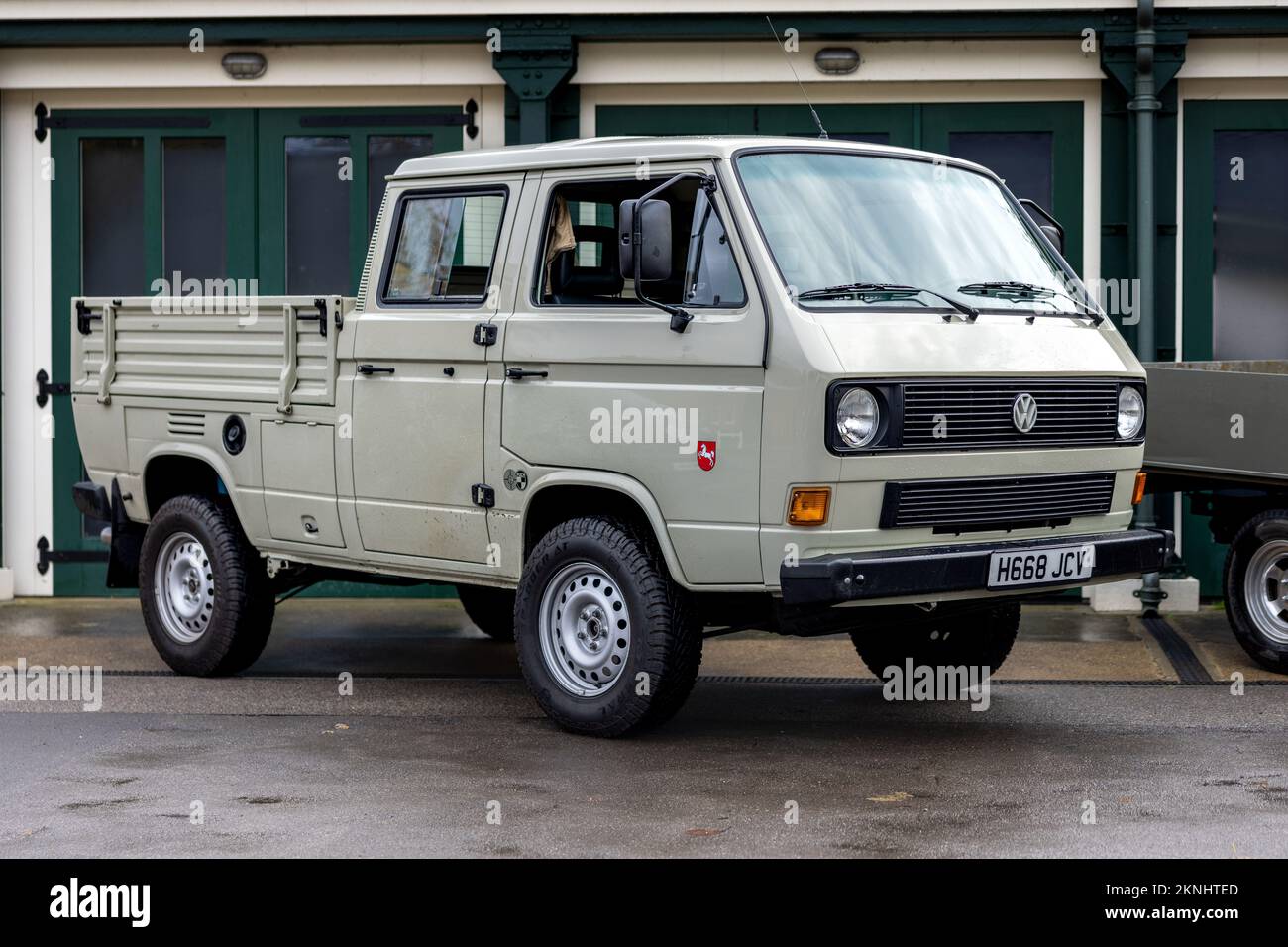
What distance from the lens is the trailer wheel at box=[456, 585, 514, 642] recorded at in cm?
1047

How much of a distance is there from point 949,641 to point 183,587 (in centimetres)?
380

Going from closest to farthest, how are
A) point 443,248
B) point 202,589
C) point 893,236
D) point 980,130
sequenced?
1. point 893,236
2. point 443,248
3. point 202,589
4. point 980,130

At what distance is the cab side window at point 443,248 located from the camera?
26.9 feet

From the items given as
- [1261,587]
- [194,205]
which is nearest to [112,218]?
[194,205]

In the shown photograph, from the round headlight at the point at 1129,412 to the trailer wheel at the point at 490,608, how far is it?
3834 mm

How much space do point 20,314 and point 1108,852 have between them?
30.4ft

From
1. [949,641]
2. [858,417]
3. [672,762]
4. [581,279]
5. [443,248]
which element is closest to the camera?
[858,417]

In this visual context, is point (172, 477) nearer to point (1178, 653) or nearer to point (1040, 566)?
point (1040, 566)

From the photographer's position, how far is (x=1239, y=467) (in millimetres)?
9180

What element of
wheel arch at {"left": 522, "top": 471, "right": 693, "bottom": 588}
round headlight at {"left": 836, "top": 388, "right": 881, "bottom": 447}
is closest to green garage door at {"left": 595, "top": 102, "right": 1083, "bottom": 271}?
wheel arch at {"left": 522, "top": 471, "right": 693, "bottom": 588}

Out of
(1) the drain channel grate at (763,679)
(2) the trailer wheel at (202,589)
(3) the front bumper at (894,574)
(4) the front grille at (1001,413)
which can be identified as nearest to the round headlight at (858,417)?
(4) the front grille at (1001,413)
